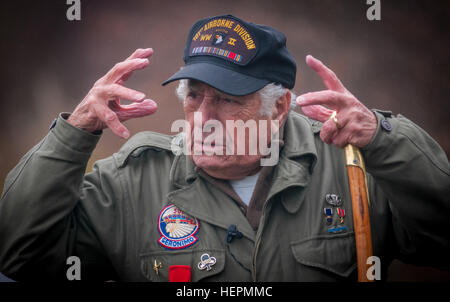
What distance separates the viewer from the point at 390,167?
83.7 inches

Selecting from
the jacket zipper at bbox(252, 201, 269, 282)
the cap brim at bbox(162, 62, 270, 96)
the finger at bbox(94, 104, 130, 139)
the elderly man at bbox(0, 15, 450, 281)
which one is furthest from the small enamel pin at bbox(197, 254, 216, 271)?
the cap brim at bbox(162, 62, 270, 96)

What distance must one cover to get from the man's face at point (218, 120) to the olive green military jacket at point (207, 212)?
0.14 metres

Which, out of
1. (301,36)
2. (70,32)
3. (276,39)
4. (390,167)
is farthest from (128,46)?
(390,167)

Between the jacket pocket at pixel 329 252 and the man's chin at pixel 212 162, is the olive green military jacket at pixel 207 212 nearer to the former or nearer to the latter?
the jacket pocket at pixel 329 252

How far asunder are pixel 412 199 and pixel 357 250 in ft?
1.19

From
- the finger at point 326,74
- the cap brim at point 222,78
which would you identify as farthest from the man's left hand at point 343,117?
the cap brim at point 222,78

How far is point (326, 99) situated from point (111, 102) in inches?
40.6

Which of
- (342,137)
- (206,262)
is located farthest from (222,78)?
(206,262)

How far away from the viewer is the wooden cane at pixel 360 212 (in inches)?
84.6

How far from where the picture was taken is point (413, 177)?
2146 millimetres

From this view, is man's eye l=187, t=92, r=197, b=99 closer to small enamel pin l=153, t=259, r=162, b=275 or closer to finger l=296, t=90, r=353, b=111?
finger l=296, t=90, r=353, b=111

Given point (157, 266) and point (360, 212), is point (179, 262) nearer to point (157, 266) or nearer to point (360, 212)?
point (157, 266)

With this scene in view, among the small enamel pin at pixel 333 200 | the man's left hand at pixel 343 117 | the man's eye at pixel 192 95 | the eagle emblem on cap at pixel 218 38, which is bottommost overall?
the small enamel pin at pixel 333 200

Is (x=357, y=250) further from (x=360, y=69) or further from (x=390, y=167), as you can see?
(x=360, y=69)
